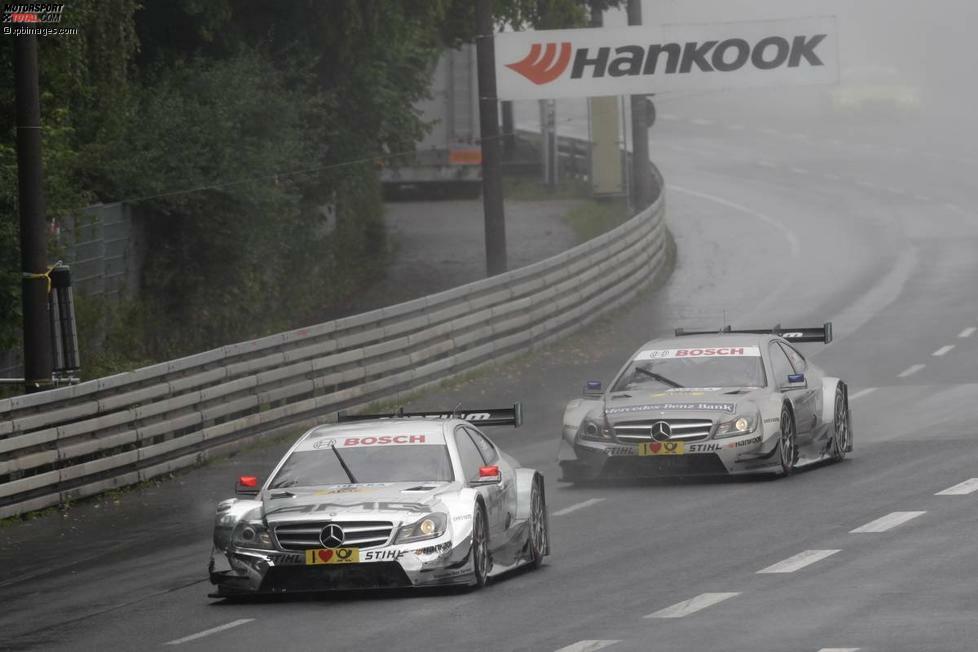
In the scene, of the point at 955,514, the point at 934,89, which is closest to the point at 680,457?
the point at 955,514

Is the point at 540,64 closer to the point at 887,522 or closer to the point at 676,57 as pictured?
the point at 676,57

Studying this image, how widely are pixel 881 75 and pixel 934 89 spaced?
1599cm

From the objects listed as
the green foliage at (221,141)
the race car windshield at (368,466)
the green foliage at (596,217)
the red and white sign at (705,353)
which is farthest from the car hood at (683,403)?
the green foliage at (596,217)

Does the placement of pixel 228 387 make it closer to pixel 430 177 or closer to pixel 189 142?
pixel 189 142

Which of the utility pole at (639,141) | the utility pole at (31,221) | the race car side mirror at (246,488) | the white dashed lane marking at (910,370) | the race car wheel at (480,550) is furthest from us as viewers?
the utility pole at (639,141)

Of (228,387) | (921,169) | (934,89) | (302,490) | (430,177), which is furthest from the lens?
(934,89)

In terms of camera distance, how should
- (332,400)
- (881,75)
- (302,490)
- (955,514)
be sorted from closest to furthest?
1. (302,490)
2. (955,514)
3. (332,400)
4. (881,75)

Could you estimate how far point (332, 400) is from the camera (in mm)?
25000

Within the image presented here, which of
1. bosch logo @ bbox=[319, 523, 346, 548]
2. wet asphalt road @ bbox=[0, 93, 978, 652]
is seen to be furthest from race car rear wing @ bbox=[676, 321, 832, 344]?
bosch logo @ bbox=[319, 523, 346, 548]

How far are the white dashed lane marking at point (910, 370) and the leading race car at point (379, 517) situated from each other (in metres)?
14.0

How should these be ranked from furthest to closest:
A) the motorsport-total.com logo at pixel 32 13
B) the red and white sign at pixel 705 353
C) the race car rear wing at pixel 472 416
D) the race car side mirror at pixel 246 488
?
the red and white sign at pixel 705 353, the motorsport-total.com logo at pixel 32 13, the race car rear wing at pixel 472 416, the race car side mirror at pixel 246 488

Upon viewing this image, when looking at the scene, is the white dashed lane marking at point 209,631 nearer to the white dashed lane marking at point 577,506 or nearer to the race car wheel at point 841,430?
the white dashed lane marking at point 577,506

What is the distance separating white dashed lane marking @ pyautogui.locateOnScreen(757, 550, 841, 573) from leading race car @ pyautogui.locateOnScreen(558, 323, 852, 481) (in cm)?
433

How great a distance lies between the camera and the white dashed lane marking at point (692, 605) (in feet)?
39.4
